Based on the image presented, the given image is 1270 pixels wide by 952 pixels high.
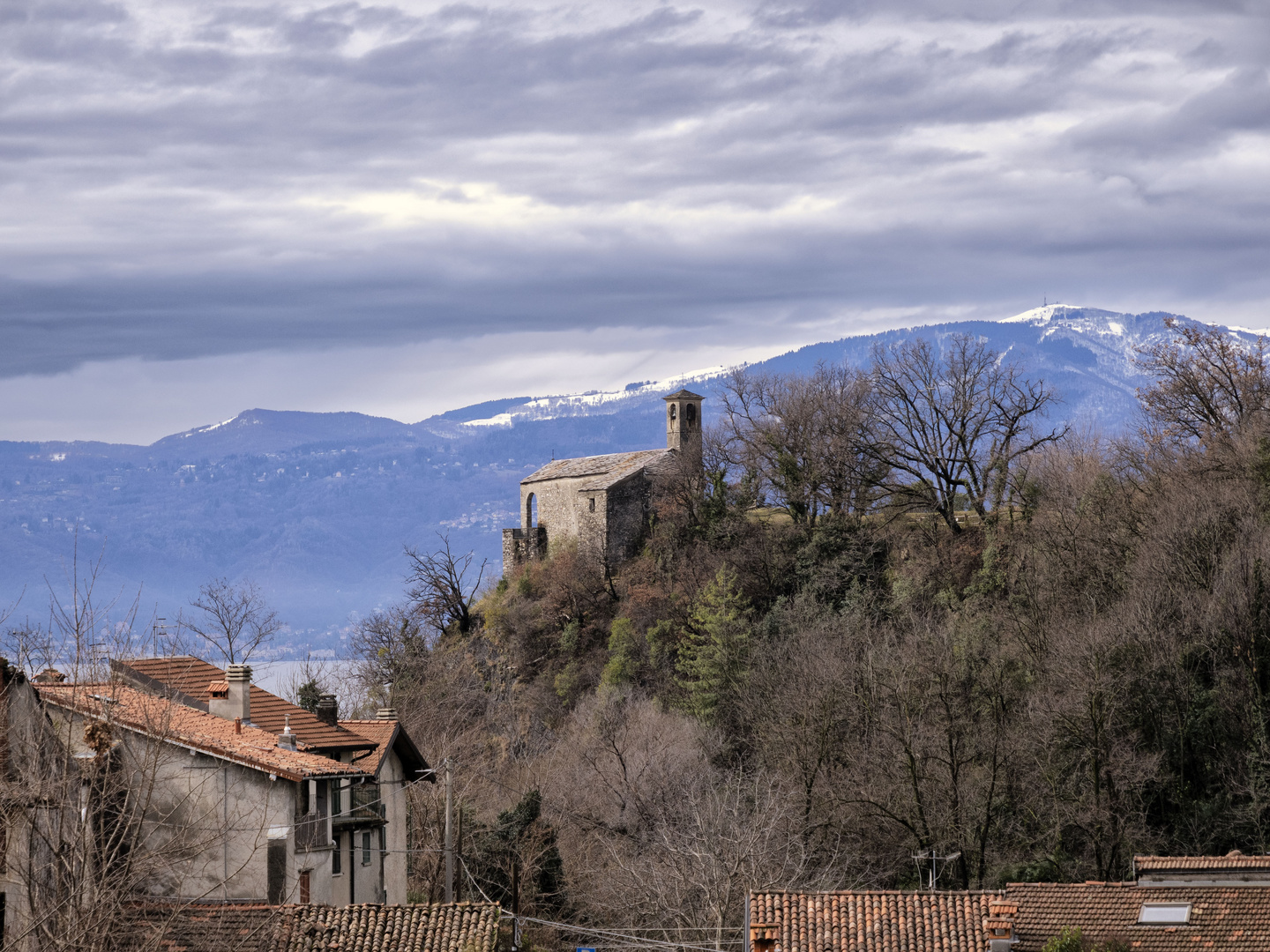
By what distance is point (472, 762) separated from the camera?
53094mm

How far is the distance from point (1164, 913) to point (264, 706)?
1994cm

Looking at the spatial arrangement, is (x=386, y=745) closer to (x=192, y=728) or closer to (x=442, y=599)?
(x=192, y=728)

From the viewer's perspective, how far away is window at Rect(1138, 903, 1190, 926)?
27.8m

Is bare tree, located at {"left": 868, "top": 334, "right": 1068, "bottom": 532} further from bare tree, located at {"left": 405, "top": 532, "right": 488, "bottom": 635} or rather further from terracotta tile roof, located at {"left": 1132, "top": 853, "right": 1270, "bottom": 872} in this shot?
Answer: terracotta tile roof, located at {"left": 1132, "top": 853, "right": 1270, "bottom": 872}

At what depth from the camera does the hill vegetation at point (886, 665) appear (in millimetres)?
41562

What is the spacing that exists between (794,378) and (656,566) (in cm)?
1358

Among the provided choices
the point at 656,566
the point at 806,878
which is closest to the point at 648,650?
the point at 656,566

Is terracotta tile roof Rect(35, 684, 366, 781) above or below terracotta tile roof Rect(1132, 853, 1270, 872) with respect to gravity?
above

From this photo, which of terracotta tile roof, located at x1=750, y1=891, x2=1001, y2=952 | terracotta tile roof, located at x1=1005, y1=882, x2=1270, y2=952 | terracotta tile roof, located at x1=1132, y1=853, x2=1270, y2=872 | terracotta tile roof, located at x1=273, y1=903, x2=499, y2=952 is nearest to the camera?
terracotta tile roof, located at x1=273, y1=903, x2=499, y2=952

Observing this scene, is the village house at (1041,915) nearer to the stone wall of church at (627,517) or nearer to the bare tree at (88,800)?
the bare tree at (88,800)

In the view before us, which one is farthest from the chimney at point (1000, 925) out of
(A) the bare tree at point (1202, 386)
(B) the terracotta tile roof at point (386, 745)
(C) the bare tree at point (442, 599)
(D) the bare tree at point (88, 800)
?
(C) the bare tree at point (442, 599)

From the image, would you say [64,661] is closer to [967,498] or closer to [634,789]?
[634,789]

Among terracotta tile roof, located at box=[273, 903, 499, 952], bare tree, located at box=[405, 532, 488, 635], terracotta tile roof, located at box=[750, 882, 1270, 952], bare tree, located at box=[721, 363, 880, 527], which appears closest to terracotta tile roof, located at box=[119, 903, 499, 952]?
terracotta tile roof, located at box=[273, 903, 499, 952]

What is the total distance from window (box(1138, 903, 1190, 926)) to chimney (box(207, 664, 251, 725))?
19.0 metres
